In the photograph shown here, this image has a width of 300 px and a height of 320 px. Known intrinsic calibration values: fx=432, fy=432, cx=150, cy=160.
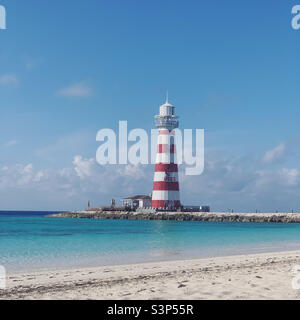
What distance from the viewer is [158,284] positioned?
301 inches

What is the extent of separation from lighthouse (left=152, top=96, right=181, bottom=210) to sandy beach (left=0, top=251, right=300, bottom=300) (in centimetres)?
3027

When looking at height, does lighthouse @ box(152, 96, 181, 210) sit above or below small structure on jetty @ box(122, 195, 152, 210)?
above

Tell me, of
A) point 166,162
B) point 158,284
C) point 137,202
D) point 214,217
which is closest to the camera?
point 158,284

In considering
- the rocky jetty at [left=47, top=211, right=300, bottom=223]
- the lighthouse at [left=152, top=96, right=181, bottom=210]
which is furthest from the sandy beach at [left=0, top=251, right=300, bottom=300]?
the rocky jetty at [left=47, top=211, right=300, bottom=223]

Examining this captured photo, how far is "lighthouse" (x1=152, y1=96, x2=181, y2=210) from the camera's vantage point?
1590 inches

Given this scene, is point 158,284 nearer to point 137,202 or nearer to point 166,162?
point 166,162

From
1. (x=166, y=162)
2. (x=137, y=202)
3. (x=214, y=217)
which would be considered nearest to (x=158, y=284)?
(x=166, y=162)

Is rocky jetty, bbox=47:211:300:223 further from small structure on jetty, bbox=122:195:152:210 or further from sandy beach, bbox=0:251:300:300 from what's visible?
sandy beach, bbox=0:251:300:300

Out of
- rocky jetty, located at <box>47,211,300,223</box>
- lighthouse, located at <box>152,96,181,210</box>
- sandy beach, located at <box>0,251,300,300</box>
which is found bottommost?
rocky jetty, located at <box>47,211,300,223</box>

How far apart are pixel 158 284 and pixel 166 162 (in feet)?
107

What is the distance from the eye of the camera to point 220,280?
794 cm
